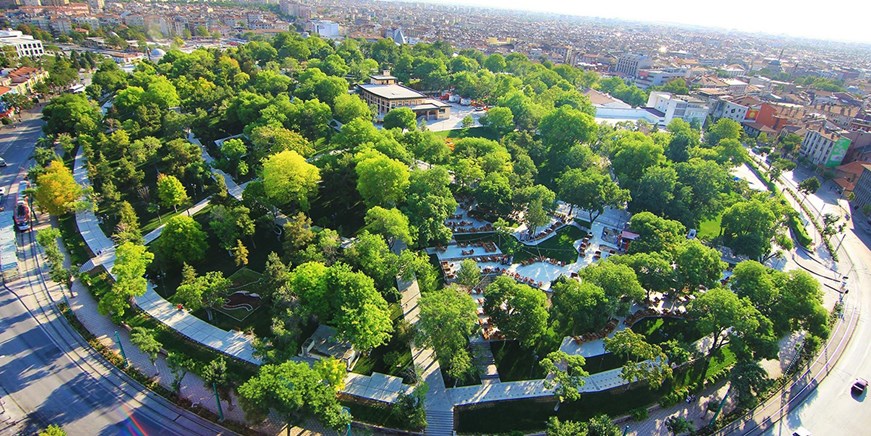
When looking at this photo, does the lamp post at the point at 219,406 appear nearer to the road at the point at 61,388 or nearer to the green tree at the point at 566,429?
the road at the point at 61,388

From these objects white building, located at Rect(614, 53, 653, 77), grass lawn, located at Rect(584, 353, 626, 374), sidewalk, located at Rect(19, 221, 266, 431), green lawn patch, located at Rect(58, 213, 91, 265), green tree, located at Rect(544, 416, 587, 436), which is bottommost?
sidewalk, located at Rect(19, 221, 266, 431)

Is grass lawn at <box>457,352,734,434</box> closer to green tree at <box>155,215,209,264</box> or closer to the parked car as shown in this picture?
the parked car

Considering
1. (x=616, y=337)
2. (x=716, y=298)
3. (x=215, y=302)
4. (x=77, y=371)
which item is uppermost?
(x=716, y=298)

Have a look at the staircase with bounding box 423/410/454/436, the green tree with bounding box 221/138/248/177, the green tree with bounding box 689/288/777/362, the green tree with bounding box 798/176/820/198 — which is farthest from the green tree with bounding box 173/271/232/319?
the green tree with bounding box 798/176/820/198

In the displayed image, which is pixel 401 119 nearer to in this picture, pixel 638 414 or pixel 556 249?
pixel 556 249

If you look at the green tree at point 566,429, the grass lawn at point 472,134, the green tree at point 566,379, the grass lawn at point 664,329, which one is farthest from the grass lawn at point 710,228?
the green tree at point 566,429

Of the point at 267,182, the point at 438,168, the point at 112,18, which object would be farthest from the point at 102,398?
the point at 112,18

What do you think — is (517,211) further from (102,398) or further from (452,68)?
(452,68)
